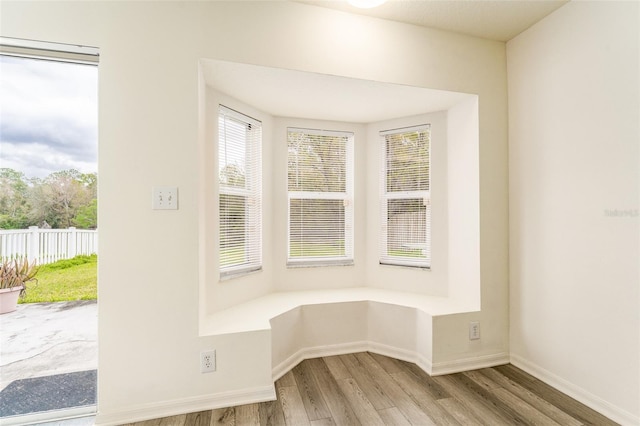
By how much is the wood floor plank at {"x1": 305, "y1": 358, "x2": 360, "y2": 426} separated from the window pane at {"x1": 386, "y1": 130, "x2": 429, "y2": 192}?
5.48 feet

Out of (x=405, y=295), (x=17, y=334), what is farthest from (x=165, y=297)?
(x=405, y=295)

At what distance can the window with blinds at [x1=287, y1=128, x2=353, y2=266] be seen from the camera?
2.79 meters

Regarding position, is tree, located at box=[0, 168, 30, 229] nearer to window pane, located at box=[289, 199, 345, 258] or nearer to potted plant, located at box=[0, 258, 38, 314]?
potted plant, located at box=[0, 258, 38, 314]

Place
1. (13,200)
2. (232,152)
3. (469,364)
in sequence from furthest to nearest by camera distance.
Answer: (232,152) → (469,364) → (13,200)

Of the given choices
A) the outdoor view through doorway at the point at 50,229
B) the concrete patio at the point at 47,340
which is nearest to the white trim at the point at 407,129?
the outdoor view through doorway at the point at 50,229

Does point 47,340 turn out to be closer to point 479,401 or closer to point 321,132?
point 321,132

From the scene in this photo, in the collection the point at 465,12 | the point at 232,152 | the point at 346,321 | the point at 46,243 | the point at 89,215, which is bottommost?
the point at 346,321

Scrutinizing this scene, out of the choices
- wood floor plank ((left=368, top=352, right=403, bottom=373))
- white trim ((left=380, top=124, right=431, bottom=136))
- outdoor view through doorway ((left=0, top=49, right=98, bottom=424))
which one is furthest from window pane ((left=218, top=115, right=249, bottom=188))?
wood floor plank ((left=368, top=352, right=403, bottom=373))

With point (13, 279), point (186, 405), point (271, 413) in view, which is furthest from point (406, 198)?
point (13, 279)

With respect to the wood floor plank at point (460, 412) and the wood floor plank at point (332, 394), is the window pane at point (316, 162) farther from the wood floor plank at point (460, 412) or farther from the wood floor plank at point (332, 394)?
the wood floor plank at point (460, 412)

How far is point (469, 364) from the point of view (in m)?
2.22

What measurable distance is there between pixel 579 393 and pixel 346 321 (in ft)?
5.05

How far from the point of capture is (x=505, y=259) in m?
2.31

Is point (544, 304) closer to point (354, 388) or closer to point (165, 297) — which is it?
point (354, 388)
